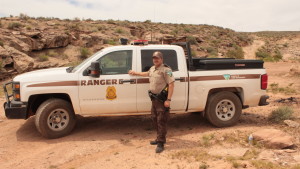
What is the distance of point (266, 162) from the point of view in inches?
161

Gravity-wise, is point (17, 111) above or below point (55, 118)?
above

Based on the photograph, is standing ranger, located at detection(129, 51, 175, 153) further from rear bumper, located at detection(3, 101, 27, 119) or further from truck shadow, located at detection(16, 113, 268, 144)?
rear bumper, located at detection(3, 101, 27, 119)

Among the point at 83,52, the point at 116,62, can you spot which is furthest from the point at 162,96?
the point at 83,52

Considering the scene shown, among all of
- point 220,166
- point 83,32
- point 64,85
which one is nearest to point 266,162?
point 220,166

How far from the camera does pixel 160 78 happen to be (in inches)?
190

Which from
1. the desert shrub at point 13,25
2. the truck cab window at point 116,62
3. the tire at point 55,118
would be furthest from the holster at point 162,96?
the desert shrub at point 13,25

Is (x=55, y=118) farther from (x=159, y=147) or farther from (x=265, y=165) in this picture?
(x=265, y=165)

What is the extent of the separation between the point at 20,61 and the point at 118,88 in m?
11.0

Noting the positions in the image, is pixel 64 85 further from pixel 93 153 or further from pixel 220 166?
pixel 220 166

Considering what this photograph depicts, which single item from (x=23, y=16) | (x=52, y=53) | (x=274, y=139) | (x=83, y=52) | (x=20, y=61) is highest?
(x=23, y=16)

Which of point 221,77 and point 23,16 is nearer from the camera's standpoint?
point 221,77

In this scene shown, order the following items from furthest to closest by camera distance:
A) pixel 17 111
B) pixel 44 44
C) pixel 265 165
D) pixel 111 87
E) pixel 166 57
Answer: pixel 44 44 < pixel 166 57 < pixel 111 87 < pixel 17 111 < pixel 265 165

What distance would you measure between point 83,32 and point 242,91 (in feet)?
64.6

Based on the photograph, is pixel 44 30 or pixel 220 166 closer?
pixel 220 166
